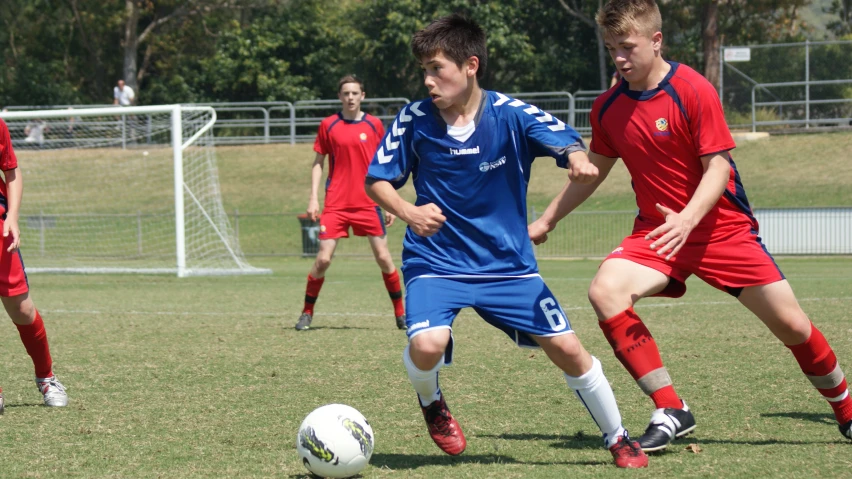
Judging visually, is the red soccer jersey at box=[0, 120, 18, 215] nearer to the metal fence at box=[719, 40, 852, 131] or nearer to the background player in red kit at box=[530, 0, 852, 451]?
the background player in red kit at box=[530, 0, 852, 451]

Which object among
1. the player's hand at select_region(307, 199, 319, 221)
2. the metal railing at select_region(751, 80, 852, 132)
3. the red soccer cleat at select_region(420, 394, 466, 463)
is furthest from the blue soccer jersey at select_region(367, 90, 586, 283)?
the metal railing at select_region(751, 80, 852, 132)

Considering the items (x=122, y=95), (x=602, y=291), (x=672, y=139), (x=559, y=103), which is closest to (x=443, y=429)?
(x=602, y=291)

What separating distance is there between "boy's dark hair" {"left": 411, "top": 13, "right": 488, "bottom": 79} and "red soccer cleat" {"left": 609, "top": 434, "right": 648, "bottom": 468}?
5.43 feet

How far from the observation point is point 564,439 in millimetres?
4734

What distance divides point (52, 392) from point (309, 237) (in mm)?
17207

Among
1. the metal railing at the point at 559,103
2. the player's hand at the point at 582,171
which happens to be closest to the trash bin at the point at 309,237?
the metal railing at the point at 559,103

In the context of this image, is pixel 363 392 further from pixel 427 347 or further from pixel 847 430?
pixel 847 430

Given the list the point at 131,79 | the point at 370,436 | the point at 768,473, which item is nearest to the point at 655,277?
the point at 768,473

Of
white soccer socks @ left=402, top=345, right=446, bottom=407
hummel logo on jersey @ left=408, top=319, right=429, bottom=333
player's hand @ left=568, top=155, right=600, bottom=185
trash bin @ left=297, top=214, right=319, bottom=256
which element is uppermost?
player's hand @ left=568, top=155, right=600, bottom=185

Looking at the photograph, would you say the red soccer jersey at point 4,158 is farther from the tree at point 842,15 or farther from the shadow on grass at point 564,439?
the tree at point 842,15

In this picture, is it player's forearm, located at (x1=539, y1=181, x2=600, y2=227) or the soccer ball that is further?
player's forearm, located at (x1=539, y1=181, x2=600, y2=227)

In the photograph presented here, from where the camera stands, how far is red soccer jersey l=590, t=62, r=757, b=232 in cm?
448

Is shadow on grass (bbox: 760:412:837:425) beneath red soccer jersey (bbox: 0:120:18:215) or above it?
beneath

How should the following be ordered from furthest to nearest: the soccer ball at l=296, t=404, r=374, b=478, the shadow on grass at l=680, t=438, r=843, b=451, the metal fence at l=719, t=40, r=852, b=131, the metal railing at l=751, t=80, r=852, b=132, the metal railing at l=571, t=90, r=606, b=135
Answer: the metal railing at l=571, t=90, r=606, b=135, the metal railing at l=751, t=80, r=852, b=132, the metal fence at l=719, t=40, r=852, b=131, the shadow on grass at l=680, t=438, r=843, b=451, the soccer ball at l=296, t=404, r=374, b=478
